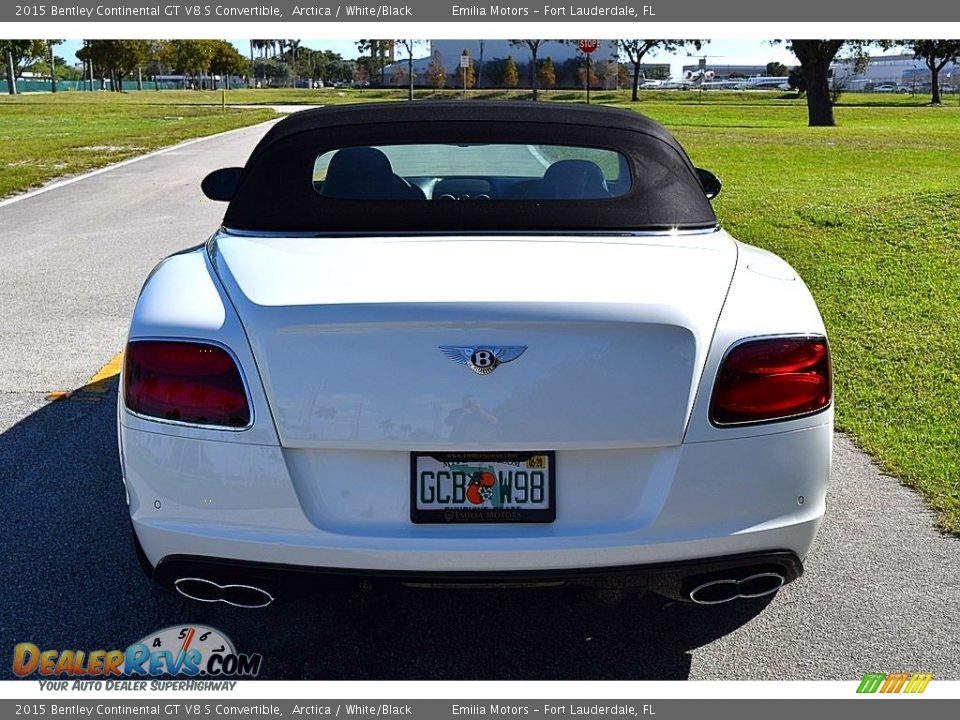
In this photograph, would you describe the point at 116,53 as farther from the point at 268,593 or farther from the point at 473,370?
the point at 473,370

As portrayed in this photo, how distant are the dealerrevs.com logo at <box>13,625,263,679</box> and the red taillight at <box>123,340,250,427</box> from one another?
2.60 feet

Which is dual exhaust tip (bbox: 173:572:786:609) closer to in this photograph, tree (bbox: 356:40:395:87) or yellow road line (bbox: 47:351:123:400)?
yellow road line (bbox: 47:351:123:400)

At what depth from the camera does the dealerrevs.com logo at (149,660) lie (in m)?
3.23

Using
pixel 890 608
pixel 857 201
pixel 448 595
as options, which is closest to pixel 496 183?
pixel 448 595

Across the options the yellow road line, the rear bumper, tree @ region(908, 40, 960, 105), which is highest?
tree @ region(908, 40, 960, 105)

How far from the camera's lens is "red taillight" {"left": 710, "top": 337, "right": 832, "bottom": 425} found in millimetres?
2891

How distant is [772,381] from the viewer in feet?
9.73

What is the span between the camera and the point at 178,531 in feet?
9.59

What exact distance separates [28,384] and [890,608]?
15.2 ft

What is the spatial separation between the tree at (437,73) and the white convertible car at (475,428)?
95865 mm

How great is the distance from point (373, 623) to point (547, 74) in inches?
3916

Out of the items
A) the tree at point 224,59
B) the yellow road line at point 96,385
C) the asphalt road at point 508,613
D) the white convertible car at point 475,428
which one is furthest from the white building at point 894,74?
the white convertible car at point 475,428

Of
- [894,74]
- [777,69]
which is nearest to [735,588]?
[894,74]

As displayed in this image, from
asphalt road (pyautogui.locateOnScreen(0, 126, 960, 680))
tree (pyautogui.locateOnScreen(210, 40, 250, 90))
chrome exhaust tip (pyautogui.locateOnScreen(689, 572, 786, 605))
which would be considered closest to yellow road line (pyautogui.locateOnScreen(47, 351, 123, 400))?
asphalt road (pyautogui.locateOnScreen(0, 126, 960, 680))
